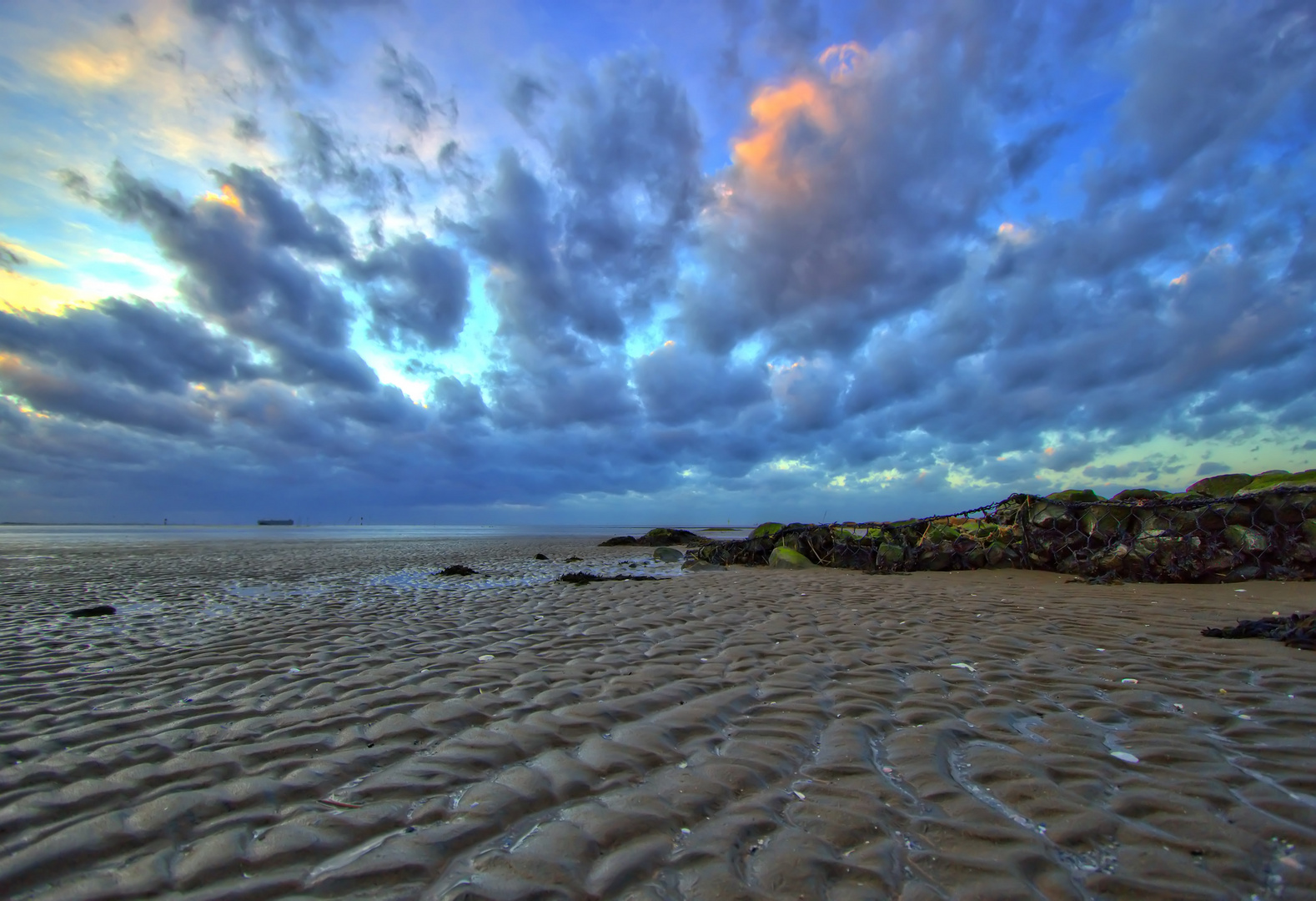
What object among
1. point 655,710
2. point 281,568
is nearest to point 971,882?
point 655,710

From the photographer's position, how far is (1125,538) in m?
13.6

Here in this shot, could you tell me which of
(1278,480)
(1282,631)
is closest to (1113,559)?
(1282,631)

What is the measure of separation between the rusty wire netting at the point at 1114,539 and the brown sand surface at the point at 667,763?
4.55 m

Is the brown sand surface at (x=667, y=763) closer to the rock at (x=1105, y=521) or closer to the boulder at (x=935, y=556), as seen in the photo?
the rock at (x=1105, y=521)

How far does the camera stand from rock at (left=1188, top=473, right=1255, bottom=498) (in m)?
18.3

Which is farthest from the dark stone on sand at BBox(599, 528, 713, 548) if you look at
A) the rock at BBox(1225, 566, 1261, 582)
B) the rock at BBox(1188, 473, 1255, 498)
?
the rock at BBox(1225, 566, 1261, 582)

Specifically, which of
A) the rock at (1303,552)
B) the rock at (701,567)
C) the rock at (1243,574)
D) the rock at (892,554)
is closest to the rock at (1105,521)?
the rock at (1243,574)

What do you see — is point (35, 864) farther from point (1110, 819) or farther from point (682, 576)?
point (682, 576)

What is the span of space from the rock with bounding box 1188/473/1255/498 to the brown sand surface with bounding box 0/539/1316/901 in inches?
536

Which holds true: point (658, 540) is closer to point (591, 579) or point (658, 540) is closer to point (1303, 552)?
point (591, 579)

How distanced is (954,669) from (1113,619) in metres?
4.32

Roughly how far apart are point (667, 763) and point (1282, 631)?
24.7ft

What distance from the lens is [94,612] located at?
10.3m

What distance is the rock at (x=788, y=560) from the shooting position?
64.3ft
